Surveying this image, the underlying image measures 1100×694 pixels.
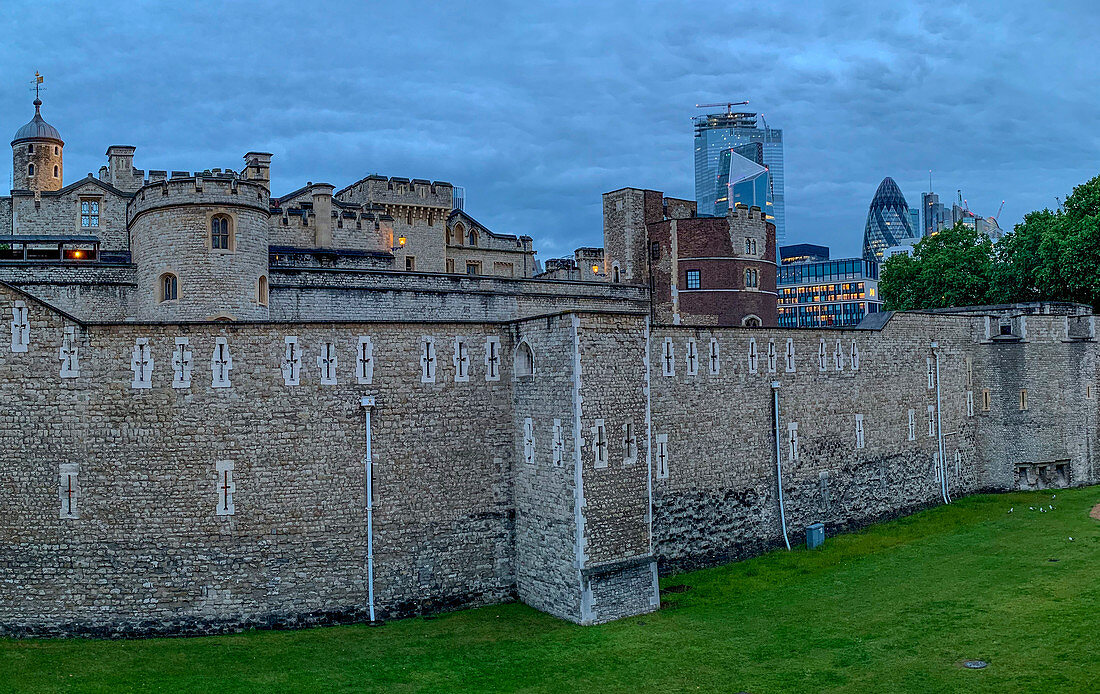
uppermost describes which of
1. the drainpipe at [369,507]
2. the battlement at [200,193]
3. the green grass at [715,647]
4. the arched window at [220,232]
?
the battlement at [200,193]

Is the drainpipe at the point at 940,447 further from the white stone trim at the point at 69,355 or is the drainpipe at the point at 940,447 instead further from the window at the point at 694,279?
the white stone trim at the point at 69,355

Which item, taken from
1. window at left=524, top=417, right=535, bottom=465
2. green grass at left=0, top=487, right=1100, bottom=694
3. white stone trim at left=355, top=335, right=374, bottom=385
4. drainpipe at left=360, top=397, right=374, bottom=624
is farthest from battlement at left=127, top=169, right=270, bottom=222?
green grass at left=0, top=487, right=1100, bottom=694

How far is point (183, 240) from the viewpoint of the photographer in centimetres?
3216

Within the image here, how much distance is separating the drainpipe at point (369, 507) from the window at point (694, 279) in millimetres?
29634

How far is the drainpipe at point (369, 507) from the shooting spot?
2531 cm

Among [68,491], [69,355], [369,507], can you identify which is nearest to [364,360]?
[369,507]

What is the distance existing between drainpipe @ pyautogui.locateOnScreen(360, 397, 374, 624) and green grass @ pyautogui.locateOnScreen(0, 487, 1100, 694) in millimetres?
1103

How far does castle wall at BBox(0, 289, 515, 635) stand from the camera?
78.1 ft

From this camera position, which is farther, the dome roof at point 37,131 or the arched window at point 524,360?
the dome roof at point 37,131

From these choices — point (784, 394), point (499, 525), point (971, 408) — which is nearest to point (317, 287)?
point (499, 525)

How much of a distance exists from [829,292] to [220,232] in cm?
17358

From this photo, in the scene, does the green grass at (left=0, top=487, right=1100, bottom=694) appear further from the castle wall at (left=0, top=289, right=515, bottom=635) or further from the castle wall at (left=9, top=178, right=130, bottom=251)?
the castle wall at (left=9, top=178, right=130, bottom=251)

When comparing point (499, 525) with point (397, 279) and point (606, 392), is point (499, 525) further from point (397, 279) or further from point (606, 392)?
point (397, 279)

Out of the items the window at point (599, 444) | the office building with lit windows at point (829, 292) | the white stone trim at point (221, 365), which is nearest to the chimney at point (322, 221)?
the white stone trim at point (221, 365)
